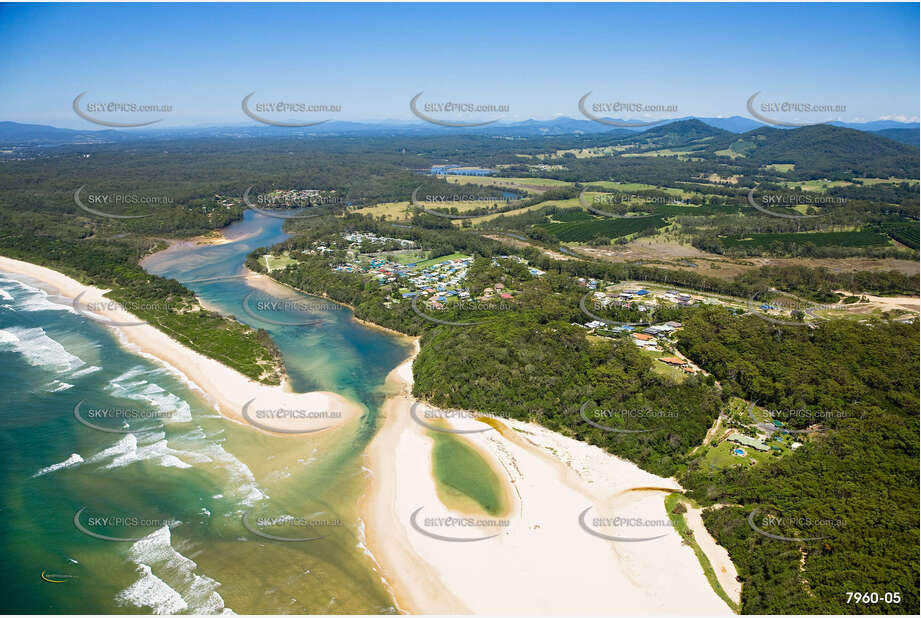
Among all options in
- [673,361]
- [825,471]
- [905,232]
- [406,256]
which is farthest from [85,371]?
[905,232]

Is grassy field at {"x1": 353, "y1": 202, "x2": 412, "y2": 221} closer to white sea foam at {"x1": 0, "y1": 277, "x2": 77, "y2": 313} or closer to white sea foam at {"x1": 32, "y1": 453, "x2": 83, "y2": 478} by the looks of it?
white sea foam at {"x1": 0, "y1": 277, "x2": 77, "y2": 313}

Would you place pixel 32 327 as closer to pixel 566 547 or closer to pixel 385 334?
pixel 385 334

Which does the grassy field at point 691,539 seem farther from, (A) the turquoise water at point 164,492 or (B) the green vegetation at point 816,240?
(B) the green vegetation at point 816,240

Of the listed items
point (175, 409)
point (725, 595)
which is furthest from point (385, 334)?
point (725, 595)

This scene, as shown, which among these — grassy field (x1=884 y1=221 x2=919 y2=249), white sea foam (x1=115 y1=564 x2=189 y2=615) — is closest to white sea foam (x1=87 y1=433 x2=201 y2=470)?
white sea foam (x1=115 y1=564 x2=189 y2=615)

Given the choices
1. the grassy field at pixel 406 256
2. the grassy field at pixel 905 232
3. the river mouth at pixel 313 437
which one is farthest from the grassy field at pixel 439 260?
the grassy field at pixel 905 232

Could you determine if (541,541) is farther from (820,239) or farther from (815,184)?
(815,184)
